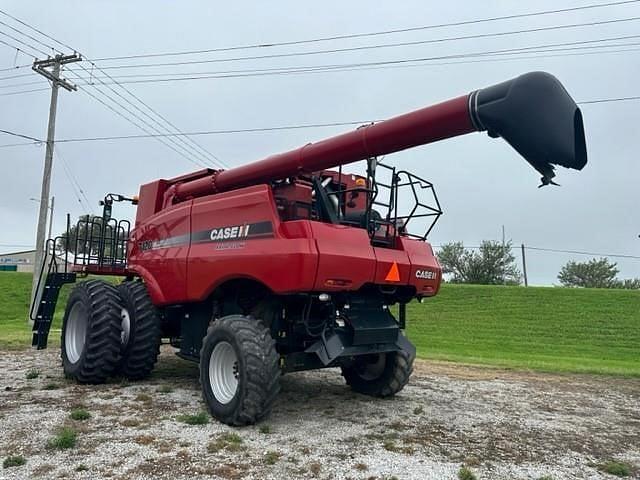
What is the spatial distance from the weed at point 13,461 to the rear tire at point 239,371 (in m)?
1.94

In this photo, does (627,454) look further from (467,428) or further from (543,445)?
(467,428)

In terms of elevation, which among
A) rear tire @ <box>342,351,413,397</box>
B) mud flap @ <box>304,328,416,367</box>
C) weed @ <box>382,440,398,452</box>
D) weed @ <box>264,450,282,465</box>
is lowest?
weed @ <box>264,450,282,465</box>

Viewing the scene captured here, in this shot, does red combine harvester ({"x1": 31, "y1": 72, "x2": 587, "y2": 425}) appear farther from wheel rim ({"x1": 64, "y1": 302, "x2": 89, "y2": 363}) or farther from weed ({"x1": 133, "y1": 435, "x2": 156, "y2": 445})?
weed ({"x1": 133, "y1": 435, "x2": 156, "y2": 445})

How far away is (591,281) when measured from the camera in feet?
207

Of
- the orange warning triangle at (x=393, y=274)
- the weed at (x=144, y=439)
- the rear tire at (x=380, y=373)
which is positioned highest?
the orange warning triangle at (x=393, y=274)

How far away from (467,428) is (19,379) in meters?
6.29

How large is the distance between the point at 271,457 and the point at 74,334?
488 cm

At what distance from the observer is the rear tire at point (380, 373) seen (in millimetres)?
7258

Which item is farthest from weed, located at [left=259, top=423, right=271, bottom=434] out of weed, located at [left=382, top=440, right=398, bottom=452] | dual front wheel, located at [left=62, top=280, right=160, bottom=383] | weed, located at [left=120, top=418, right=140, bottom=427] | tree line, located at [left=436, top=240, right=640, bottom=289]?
tree line, located at [left=436, top=240, right=640, bottom=289]

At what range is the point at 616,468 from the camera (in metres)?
4.73

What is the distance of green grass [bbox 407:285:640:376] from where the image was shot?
1670cm

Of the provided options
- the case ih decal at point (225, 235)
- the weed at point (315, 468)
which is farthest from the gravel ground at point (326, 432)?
the case ih decal at point (225, 235)

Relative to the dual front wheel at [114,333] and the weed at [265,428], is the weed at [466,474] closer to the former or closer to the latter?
the weed at [265,428]

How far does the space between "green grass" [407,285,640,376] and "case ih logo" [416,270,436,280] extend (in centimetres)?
628
